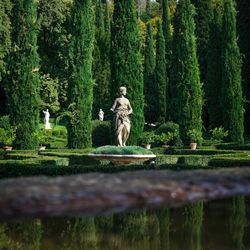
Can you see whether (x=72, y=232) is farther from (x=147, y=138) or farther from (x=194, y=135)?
(x=194, y=135)

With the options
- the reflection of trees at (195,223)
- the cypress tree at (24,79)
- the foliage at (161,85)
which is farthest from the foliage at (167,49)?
the reflection of trees at (195,223)

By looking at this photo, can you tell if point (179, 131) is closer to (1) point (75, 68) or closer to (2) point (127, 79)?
(2) point (127, 79)

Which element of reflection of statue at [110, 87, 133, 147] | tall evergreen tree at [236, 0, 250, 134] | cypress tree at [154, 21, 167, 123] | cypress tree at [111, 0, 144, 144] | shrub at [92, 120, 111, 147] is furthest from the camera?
cypress tree at [154, 21, 167, 123]

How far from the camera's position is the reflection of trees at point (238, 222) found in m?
6.80

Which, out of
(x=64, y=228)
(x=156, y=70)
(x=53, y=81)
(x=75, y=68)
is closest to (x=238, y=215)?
(x=64, y=228)

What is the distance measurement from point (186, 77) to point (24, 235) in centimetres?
1990

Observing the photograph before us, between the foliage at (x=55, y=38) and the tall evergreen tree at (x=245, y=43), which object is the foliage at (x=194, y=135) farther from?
the tall evergreen tree at (x=245, y=43)

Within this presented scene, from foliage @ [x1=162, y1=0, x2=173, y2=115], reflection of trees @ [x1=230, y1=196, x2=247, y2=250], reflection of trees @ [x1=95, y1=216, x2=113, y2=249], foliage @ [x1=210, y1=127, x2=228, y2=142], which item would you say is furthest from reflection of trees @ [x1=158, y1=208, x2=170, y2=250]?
foliage @ [x1=162, y1=0, x2=173, y2=115]

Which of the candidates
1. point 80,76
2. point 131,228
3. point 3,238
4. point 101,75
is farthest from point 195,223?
point 101,75

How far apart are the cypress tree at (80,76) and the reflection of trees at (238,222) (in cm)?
1414

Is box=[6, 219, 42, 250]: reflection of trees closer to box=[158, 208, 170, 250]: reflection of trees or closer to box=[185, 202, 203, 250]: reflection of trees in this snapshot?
box=[158, 208, 170, 250]: reflection of trees

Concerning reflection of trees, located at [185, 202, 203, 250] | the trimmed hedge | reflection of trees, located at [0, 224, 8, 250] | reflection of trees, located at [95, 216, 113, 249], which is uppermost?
the trimmed hedge

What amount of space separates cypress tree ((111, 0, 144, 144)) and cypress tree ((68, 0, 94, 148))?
4.36 feet

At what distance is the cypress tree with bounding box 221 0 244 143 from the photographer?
88.2ft
